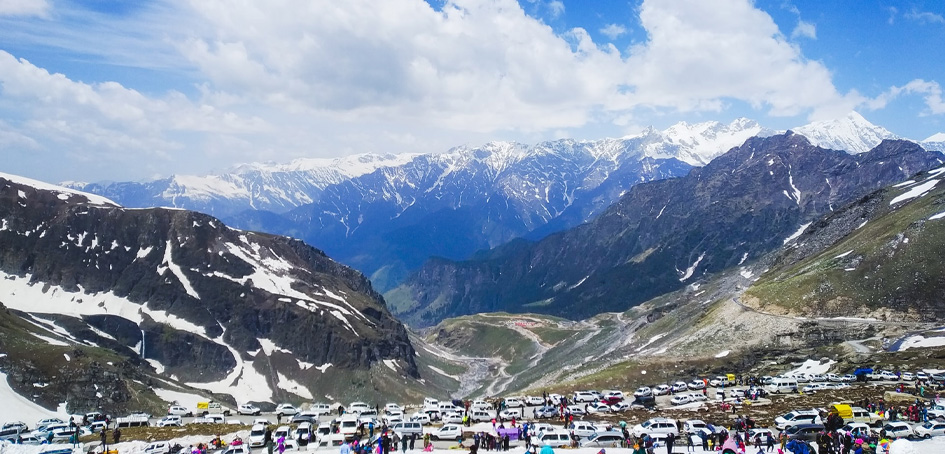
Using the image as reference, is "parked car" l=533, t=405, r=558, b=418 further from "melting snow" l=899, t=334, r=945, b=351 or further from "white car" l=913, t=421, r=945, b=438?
"melting snow" l=899, t=334, r=945, b=351

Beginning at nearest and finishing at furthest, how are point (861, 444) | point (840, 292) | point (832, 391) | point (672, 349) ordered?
point (861, 444) < point (832, 391) < point (840, 292) < point (672, 349)

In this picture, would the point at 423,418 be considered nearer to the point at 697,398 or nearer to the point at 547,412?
the point at 547,412

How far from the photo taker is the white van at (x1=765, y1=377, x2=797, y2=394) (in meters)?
97.4

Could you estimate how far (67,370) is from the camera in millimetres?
147875

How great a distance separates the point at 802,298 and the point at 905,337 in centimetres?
3503

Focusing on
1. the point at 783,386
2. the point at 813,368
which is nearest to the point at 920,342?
the point at 813,368

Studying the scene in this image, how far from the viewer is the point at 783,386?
324ft

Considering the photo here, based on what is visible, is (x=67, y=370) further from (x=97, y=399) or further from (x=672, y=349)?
(x=672, y=349)

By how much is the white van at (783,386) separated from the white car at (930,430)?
3695 centimetres

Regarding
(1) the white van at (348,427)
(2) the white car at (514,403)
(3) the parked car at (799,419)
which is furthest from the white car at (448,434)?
(3) the parked car at (799,419)

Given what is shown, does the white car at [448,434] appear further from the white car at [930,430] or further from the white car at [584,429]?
the white car at [930,430]

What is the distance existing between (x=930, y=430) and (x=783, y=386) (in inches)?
1567

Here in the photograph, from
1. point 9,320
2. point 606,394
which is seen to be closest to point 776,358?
point 606,394

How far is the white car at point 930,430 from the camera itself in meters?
58.9
